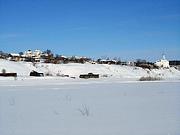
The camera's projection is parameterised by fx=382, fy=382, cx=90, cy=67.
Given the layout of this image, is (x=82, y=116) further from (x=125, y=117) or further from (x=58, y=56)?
(x=58, y=56)

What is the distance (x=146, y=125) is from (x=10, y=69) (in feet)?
186

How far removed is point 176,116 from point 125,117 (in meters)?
0.99

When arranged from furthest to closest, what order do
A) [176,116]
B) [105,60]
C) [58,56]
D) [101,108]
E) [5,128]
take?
[105,60] → [58,56] → [101,108] → [176,116] → [5,128]

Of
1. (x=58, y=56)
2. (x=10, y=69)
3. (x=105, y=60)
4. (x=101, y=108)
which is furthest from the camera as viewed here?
(x=105, y=60)

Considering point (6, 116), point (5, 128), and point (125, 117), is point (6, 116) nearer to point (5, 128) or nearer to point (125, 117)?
point (5, 128)

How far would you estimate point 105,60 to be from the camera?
10569 centimetres

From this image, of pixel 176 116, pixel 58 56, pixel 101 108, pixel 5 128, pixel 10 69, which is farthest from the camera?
pixel 58 56

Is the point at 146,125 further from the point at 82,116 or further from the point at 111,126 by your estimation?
the point at 82,116

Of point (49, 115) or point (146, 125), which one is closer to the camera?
point (146, 125)

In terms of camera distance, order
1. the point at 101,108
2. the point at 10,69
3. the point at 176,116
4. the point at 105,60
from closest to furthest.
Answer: the point at 176,116, the point at 101,108, the point at 10,69, the point at 105,60

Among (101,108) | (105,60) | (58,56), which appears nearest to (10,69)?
(58,56)

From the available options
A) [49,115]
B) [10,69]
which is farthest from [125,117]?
[10,69]

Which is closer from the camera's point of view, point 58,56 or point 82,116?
point 82,116

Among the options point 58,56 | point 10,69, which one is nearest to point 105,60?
point 58,56
